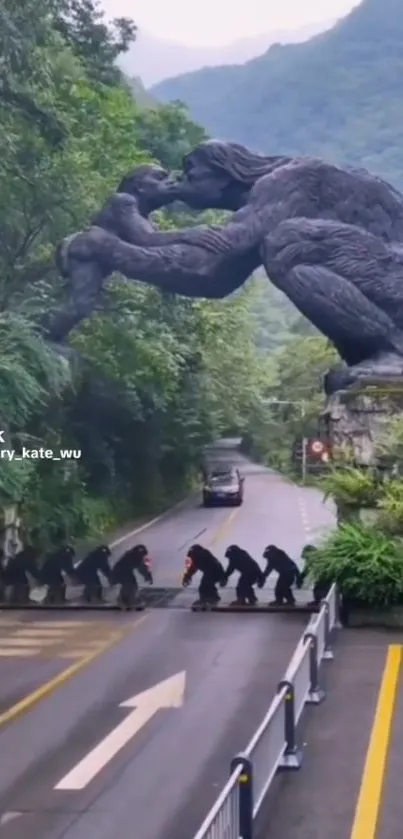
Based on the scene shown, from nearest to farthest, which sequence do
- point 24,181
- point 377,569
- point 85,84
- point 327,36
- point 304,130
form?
point 377,569 → point 24,181 → point 85,84 → point 304,130 → point 327,36

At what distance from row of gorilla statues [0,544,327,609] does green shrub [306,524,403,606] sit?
3.65 feet

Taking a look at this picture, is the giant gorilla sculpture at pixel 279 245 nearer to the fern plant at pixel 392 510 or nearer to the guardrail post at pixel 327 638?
the fern plant at pixel 392 510

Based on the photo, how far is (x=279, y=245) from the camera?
20.6 metres

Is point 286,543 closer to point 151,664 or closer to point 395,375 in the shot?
point 395,375

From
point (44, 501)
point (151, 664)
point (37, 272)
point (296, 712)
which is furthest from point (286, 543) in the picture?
point (296, 712)

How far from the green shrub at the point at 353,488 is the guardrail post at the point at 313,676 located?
6.04 metres

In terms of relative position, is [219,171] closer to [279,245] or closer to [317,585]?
[279,245]

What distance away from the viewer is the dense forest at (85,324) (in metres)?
20.2

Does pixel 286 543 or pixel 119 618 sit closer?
pixel 119 618

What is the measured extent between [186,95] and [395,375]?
143664mm

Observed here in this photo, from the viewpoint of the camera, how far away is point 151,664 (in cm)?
1476

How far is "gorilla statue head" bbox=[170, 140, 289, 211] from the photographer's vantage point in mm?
21766

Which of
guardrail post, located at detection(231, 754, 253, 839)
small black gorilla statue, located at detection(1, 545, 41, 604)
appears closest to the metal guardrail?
guardrail post, located at detection(231, 754, 253, 839)

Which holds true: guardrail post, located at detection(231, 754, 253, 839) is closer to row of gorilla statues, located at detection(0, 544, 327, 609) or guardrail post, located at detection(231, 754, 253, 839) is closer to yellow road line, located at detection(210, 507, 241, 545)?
row of gorilla statues, located at detection(0, 544, 327, 609)
